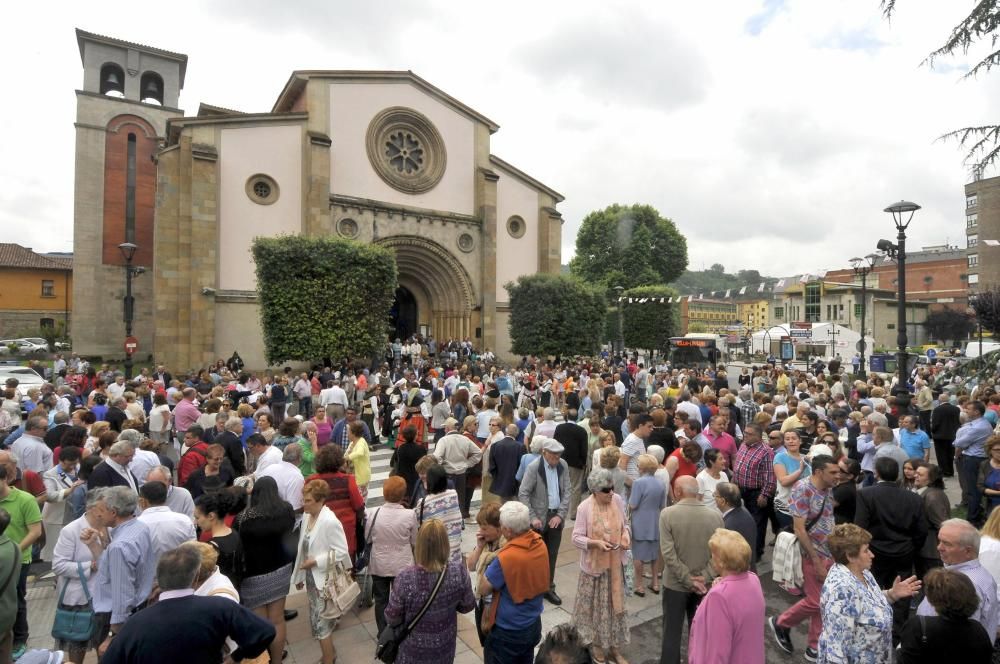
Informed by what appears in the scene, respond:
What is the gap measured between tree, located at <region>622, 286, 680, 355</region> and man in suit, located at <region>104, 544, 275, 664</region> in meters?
40.2

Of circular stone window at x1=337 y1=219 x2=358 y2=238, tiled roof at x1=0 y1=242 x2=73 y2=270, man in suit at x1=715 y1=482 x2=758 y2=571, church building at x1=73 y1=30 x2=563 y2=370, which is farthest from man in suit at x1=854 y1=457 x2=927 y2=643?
tiled roof at x1=0 y1=242 x2=73 y2=270

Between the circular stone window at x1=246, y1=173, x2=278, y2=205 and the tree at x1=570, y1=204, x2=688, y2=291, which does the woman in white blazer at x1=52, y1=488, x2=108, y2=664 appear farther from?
the tree at x1=570, y1=204, x2=688, y2=291

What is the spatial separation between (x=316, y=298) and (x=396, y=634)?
56.8ft

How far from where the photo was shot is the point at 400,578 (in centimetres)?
323

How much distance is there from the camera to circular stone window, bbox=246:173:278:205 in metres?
22.5

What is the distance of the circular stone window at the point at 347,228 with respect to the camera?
2420 cm

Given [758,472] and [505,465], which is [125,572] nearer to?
[505,465]

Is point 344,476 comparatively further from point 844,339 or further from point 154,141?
point 844,339

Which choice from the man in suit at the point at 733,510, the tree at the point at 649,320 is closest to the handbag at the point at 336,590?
the man in suit at the point at 733,510

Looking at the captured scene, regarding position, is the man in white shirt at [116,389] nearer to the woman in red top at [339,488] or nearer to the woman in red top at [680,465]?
the woman in red top at [339,488]

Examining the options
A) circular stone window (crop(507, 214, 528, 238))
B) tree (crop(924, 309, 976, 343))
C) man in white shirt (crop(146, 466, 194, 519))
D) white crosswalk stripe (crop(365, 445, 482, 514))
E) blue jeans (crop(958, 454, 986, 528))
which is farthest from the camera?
tree (crop(924, 309, 976, 343))

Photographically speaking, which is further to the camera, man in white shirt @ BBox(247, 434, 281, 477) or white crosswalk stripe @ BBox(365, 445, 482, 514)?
white crosswalk stripe @ BBox(365, 445, 482, 514)

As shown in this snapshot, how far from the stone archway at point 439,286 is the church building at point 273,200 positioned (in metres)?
0.08

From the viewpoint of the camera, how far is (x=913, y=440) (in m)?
→ 6.82
